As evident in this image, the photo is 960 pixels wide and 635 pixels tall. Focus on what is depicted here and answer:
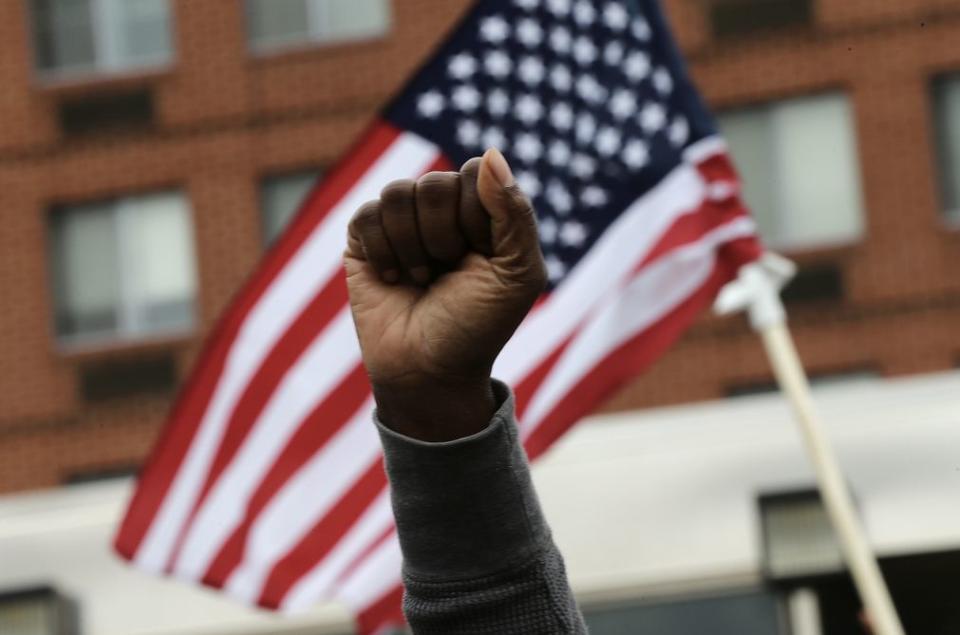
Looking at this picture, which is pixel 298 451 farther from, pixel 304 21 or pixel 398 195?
pixel 304 21

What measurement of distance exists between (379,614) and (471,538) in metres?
3.59

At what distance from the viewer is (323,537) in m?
5.45

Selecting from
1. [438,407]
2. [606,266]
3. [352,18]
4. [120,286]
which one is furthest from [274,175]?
[438,407]

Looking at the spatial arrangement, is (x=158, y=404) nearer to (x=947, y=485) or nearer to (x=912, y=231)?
(x=912, y=231)

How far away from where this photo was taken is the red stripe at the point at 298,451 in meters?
5.45

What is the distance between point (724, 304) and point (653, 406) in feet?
30.4

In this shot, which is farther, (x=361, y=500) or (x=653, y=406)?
(x=653, y=406)

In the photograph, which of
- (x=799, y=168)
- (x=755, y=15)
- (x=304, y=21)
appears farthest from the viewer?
(x=304, y=21)

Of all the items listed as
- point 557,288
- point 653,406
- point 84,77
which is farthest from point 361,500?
point 84,77

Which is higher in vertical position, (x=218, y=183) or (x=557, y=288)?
(x=557, y=288)

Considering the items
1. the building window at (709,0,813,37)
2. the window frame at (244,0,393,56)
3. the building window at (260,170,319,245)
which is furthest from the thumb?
the window frame at (244,0,393,56)

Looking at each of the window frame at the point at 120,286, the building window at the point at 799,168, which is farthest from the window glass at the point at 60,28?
the building window at the point at 799,168

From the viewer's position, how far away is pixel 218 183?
16.1m

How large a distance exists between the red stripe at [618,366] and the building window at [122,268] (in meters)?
11.0
